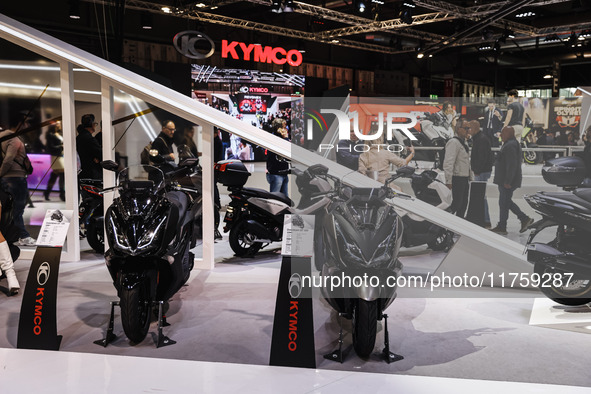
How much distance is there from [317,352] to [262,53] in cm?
1191

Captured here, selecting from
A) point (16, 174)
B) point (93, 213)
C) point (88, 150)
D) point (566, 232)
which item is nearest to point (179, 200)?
point (93, 213)

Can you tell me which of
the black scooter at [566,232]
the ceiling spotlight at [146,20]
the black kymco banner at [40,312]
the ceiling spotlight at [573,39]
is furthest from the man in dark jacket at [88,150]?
the ceiling spotlight at [573,39]

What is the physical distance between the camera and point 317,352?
3.15 metres

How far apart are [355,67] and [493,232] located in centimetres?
1492

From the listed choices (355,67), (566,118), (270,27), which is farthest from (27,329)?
(355,67)

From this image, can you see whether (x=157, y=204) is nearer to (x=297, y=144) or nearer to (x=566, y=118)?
(x=297, y=144)

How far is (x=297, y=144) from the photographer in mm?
4160

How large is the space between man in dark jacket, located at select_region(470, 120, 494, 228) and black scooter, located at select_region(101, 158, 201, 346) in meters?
2.00

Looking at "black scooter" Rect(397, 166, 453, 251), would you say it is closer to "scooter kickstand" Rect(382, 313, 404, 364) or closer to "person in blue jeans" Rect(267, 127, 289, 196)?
"scooter kickstand" Rect(382, 313, 404, 364)

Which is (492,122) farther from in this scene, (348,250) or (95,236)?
(95,236)

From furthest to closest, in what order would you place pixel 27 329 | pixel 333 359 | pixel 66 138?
1. pixel 66 138
2. pixel 27 329
3. pixel 333 359

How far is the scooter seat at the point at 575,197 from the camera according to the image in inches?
139

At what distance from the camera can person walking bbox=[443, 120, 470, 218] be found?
3.79 m

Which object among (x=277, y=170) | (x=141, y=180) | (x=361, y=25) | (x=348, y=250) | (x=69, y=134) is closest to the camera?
(x=348, y=250)
